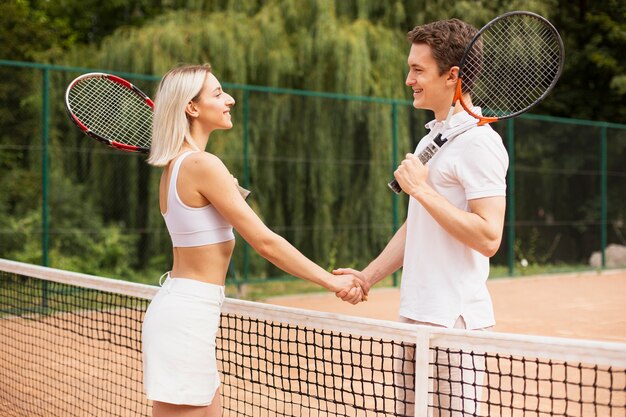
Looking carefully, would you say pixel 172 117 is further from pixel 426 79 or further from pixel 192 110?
pixel 426 79

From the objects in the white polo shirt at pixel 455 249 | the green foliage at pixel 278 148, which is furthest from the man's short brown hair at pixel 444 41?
the green foliage at pixel 278 148

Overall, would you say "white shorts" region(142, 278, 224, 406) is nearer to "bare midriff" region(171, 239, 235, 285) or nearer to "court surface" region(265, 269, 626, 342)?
"bare midriff" region(171, 239, 235, 285)

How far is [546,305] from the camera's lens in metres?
9.84

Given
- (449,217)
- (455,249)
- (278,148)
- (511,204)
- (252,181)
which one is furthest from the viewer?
(511,204)

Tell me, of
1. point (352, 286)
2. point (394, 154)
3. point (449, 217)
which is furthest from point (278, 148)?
point (449, 217)

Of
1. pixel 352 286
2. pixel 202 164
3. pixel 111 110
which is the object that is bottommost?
pixel 352 286

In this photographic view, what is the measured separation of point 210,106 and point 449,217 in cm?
74

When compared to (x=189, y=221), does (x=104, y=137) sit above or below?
above

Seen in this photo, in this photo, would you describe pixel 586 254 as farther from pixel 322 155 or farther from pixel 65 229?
pixel 65 229

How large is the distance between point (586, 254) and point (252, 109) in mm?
6750

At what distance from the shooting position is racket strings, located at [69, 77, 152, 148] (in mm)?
3545

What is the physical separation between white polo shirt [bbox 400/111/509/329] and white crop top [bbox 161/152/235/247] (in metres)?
0.53

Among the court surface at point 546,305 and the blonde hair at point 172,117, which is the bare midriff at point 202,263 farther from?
the court surface at point 546,305

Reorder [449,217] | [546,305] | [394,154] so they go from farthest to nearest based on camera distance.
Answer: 1. [394,154]
2. [546,305]
3. [449,217]
